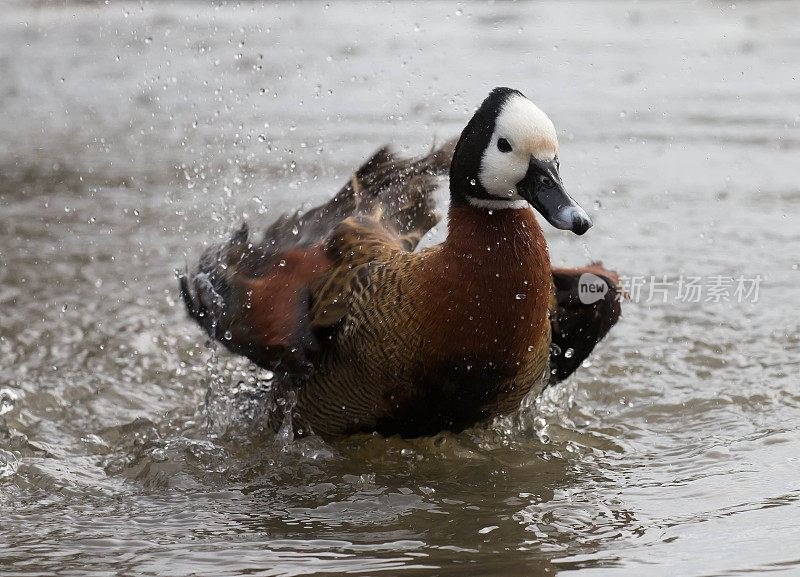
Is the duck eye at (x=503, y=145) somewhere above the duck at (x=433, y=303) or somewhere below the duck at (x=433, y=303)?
above

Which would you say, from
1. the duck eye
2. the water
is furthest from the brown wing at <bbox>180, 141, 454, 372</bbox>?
the duck eye

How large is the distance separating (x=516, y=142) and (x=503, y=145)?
0.06 metres

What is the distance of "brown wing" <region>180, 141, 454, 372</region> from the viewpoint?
5.03 m

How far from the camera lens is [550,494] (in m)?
4.87

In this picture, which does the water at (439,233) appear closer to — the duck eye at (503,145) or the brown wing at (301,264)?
the brown wing at (301,264)

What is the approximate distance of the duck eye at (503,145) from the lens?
14.7 ft

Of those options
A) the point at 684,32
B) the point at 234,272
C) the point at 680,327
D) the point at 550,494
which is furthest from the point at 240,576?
the point at 684,32

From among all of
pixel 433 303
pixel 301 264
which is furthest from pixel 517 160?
pixel 301 264

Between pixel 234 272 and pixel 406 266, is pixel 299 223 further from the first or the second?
pixel 406 266

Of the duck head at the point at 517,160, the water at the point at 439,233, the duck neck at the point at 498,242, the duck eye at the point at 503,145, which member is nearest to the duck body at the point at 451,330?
the duck neck at the point at 498,242

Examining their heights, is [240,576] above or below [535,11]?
below

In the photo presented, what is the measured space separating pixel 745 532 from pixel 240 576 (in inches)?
76.3

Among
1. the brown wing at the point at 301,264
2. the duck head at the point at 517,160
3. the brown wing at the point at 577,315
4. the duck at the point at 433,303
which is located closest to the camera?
the duck head at the point at 517,160

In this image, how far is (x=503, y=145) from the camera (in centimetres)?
448
